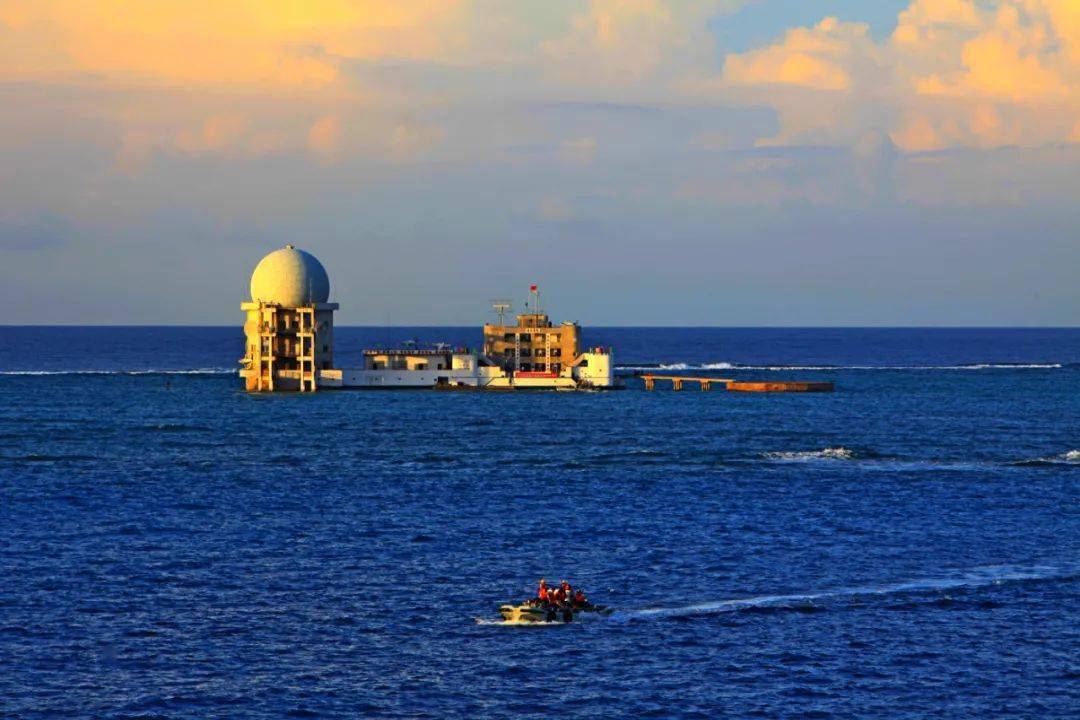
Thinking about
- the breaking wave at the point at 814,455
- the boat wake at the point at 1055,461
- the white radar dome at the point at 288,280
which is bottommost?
the boat wake at the point at 1055,461

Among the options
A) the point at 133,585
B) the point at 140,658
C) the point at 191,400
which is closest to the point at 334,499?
the point at 133,585

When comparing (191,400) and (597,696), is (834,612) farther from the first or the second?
(191,400)

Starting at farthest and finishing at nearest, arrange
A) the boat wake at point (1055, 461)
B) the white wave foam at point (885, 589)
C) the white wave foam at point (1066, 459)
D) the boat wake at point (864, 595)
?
the white wave foam at point (1066, 459)
the boat wake at point (1055, 461)
the white wave foam at point (885, 589)
the boat wake at point (864, 595)

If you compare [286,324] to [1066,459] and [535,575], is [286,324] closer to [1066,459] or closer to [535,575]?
A: [1066,459]

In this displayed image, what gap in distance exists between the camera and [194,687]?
47.8 m

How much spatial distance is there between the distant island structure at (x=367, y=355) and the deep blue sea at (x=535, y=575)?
52186 mm

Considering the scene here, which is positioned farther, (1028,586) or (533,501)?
(533,501)

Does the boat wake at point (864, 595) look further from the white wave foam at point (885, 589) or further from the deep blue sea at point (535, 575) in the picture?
the deep blue sea at point (535, 575)

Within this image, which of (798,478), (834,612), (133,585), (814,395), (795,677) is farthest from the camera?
(814,395)

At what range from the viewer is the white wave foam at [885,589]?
190 feet

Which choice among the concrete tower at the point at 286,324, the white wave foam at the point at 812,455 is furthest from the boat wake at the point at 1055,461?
the concrete tower at the point at 286,324

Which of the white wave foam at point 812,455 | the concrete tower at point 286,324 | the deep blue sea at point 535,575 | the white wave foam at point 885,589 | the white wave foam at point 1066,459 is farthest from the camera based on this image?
the concrete tower at point 286,324

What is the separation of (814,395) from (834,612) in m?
132

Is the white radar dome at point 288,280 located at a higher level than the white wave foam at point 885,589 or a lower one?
higher
